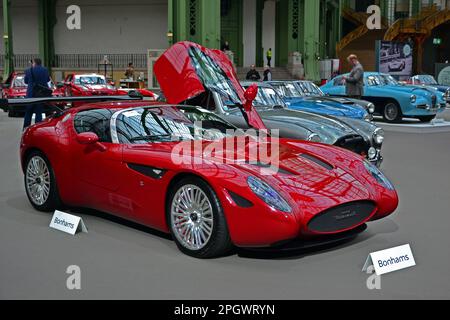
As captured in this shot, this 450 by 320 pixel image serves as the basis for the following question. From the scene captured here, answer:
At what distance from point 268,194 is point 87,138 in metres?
2.06

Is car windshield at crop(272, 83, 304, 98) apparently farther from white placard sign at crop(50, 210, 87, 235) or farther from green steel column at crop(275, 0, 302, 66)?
green steel column at crop(275, 0, 302, 66)

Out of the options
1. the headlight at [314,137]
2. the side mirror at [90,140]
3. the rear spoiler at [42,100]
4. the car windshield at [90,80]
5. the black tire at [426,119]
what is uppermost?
the car windshield at [90,80]

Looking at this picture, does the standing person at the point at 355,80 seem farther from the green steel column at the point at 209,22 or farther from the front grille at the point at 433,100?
the green steel column at the point at 209,22

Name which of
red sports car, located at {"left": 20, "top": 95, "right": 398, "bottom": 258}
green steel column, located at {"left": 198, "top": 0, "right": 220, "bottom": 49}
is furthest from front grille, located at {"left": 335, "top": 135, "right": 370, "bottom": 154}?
green steel column, located at {"left": 198, "top": 0, "right": 220, "bottom": 49}

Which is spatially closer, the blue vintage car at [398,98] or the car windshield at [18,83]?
the blue vintage car at [398,98]

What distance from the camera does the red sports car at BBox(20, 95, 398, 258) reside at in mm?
4789

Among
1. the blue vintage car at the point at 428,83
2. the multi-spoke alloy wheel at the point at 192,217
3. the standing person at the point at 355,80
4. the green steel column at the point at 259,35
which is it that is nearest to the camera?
the multi-spoke alloy wheel at the point at 192,217

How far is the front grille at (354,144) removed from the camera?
873 centimetres

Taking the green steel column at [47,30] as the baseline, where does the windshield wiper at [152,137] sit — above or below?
below

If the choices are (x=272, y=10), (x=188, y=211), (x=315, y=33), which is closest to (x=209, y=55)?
(x=188, y=211)

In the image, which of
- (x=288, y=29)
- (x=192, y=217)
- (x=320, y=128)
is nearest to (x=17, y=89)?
(x=320, y=128)

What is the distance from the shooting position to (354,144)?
884 centimetres

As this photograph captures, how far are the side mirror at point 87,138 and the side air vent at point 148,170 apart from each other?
22.0 inches

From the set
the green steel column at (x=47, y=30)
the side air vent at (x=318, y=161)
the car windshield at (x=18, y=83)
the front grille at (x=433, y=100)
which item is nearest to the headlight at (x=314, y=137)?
the side air vent at (x=318, y=161)
